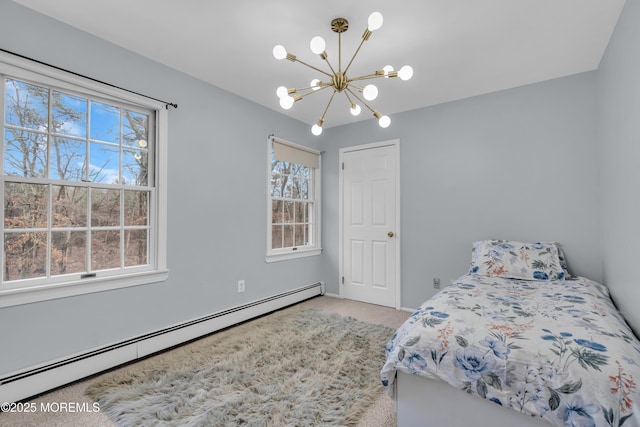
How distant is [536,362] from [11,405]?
2.83 m

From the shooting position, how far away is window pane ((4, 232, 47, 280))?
6.03 ft

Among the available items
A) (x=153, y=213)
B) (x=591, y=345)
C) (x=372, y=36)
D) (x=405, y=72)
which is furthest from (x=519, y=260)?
(x=153, y=213)

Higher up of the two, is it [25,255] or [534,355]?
[25,255]

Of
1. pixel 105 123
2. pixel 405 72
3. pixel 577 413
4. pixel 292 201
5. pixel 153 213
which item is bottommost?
pixel 577 413

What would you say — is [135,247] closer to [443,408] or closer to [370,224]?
[443,408]

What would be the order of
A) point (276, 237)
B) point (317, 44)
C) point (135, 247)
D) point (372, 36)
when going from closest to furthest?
1. point (317, 44)
2. point (372, 36)
3. point (135, 247)
4. point (276, 237)

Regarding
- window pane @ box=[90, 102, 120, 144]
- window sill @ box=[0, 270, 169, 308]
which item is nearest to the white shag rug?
window sill @ box=[0, 270, 169, 308]

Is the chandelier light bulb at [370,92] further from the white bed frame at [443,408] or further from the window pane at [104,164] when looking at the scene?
the window pane at [104,164]

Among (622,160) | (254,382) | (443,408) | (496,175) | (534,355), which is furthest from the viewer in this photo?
(496,175)

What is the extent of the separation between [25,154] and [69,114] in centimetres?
39

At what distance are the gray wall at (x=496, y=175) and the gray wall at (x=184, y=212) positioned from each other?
1.50m

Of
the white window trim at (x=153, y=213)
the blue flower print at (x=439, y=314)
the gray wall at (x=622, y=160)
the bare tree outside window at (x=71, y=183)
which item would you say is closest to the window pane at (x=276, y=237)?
the white window trim at (x=153, y=213)

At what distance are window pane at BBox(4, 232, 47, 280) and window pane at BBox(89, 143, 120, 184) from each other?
1.70 feet

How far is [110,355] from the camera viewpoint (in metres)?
2.18
